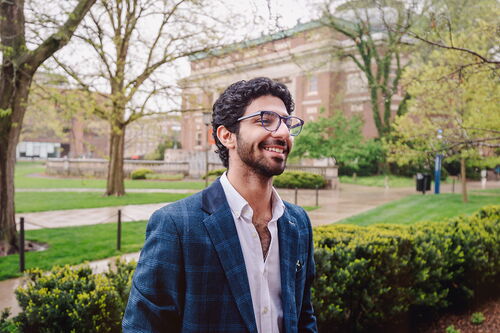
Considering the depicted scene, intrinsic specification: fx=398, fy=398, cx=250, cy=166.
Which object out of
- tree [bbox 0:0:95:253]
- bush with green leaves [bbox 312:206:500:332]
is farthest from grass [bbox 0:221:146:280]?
bush with green leaves [bbox 312:206:500:332]

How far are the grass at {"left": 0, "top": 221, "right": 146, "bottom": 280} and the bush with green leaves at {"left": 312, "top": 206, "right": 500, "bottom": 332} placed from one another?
4.99 meters

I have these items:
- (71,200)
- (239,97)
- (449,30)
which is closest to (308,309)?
(239,97)

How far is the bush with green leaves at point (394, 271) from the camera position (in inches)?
158

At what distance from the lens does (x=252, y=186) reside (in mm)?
1741

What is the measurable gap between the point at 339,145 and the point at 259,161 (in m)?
23.8

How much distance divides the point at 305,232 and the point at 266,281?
1.37 ft

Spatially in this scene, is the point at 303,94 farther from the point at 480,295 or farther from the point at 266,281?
the point at 266,281

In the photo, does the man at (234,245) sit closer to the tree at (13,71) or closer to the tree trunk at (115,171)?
the tree at (13,71)

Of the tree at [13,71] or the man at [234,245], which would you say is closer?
the man at [234,245]

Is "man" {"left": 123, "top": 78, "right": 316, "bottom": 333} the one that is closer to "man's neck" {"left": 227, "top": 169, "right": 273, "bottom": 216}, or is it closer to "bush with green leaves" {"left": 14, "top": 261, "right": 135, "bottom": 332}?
"man's neck" {"left": 227, "top": 169, "right": 273, "bottom": 216}

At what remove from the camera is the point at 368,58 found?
82.5 feet

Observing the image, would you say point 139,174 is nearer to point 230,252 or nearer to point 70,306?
point 70,306

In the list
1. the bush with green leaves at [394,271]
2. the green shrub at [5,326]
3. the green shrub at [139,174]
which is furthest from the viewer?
the green shrub at [139,174]

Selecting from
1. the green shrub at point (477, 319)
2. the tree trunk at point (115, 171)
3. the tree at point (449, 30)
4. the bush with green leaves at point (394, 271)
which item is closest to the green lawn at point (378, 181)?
the tree at point (449, 30)
